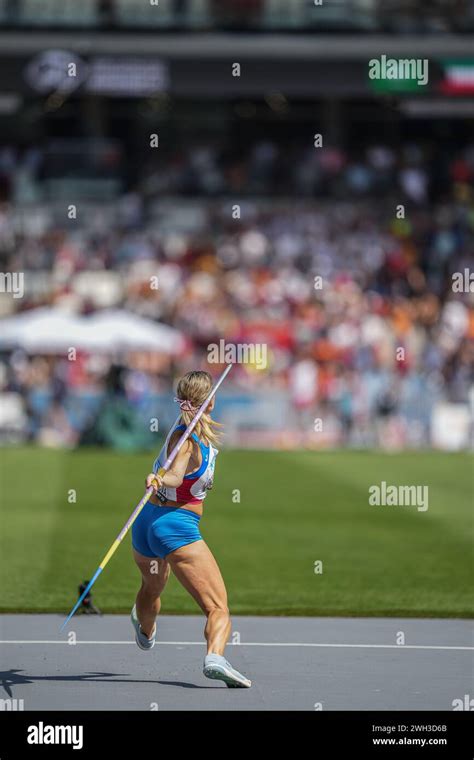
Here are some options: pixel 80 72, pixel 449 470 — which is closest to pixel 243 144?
pixel 80 72

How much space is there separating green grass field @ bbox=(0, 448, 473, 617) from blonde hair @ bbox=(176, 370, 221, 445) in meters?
4.31

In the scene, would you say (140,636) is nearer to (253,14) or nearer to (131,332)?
(131,332)

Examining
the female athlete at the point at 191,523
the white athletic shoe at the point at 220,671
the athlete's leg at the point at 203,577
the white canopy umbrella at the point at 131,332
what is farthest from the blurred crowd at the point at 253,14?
the white athletic shoe at the point at 220,671

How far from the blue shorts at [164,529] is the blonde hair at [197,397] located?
0.50m

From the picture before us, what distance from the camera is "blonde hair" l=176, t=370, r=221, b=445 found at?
1005cm

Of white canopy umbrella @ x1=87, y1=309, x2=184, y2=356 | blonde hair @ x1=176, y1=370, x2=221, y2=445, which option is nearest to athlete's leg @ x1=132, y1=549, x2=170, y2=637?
blonde hair @ x1=176, y1=370, x2=221, y2=445

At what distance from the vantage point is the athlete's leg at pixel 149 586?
10305 millimetres

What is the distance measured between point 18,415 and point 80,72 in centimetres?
1289

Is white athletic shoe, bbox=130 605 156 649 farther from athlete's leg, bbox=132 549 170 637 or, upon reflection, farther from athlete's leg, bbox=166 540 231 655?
athlete's leg, bbox=166 540 231 655

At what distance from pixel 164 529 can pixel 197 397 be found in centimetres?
85
